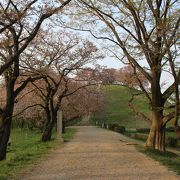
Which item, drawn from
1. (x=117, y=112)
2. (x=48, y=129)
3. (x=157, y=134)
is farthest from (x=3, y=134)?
(x=117, y=112)

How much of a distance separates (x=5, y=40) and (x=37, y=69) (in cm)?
999

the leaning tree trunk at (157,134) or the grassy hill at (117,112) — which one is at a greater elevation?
the grassy hill at (117,112)

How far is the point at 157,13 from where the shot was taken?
1827 cm

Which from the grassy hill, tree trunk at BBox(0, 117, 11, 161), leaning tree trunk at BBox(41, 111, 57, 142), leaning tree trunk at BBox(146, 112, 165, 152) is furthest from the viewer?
the grassy hill

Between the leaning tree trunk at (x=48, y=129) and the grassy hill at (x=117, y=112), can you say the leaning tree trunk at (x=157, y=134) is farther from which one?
the grassy hill at (x=117, y=112)

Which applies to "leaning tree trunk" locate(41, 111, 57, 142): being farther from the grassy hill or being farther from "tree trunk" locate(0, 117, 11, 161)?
the grassy hill

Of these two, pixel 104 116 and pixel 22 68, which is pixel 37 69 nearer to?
pixel 22 68

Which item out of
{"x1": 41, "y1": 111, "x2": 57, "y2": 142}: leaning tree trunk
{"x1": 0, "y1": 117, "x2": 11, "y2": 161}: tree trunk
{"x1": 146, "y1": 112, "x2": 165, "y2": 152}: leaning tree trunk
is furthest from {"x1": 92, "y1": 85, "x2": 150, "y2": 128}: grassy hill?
{"x1": 0, "y1": 117, "x2": 11, "y2": 161}: tree trunk

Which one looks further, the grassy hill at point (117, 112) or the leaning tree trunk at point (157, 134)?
the grassy hill at point (117, 112)

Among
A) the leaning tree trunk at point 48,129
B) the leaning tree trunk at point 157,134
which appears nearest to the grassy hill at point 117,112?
the leaning tree trunk at point 48,129

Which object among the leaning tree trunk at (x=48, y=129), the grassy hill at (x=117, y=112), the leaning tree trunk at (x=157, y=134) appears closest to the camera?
the leaning tree trunk at (x=157, y=134)

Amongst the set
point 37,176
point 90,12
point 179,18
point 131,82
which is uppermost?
point 90,12

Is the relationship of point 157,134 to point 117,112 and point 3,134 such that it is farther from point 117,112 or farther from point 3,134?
point 117,112

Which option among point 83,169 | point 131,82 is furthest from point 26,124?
point 83,169
